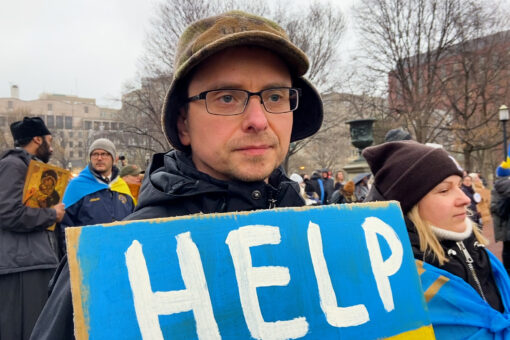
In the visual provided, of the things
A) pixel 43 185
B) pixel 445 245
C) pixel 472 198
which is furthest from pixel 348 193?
pixel 445 245

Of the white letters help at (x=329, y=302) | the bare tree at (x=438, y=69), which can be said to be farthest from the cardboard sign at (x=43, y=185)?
the bare tree at (x=438, y=69)

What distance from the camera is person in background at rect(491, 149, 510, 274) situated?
19.3 ft

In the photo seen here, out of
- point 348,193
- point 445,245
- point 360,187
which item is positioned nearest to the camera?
point 445,245

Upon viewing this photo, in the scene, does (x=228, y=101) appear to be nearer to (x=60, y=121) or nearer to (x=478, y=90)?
(x=478, y=90)

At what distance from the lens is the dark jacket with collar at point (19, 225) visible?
11.1 ft

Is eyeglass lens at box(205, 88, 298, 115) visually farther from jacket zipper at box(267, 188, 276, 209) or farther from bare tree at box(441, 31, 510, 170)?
bare tree at box(441, 31, 510, 170)

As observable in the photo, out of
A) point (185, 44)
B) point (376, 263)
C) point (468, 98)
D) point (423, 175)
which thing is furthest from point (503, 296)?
point (468, 98)

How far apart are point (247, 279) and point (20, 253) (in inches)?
124

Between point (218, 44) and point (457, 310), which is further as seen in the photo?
point (457, 310)

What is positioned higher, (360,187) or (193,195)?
(193,195)

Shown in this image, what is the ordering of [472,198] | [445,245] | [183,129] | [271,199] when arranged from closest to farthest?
1. [271,199]
2. [183,129]
3. [445,245]
4. [472,198]

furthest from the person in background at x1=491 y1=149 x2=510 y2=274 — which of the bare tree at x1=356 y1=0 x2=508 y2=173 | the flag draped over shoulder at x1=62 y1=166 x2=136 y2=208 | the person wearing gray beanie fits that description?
the bare tree at x1=356 y1=0 x2=508 y2=173

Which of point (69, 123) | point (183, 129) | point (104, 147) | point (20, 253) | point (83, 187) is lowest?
point (20, 253)

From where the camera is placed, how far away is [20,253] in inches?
136
